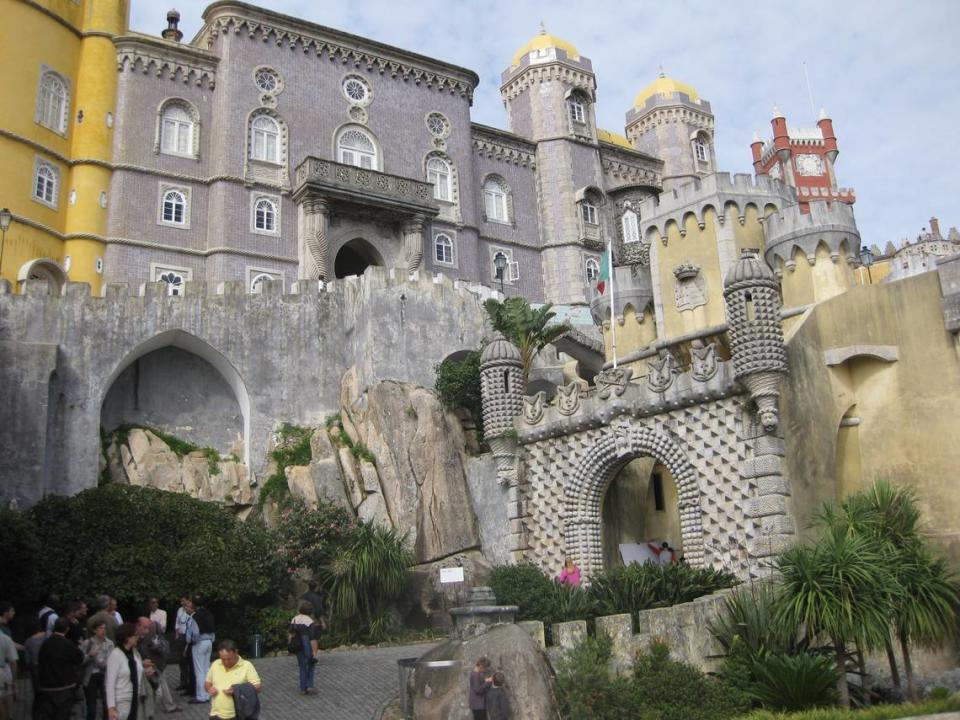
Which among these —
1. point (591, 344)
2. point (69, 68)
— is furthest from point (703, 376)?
point (69, 68)

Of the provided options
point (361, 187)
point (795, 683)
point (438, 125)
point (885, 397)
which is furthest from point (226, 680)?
point (438, 125)

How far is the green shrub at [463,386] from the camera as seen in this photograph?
27062 mm

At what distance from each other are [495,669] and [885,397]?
1289 cm

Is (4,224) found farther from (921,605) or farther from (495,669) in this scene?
(921,605)

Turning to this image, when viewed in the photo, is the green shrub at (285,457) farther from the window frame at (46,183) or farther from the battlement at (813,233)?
the battlement at (813,233)

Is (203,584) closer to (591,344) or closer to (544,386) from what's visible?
(544,386)

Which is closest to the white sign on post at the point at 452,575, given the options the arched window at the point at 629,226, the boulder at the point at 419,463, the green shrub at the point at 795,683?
the boulder at the point at 419,463

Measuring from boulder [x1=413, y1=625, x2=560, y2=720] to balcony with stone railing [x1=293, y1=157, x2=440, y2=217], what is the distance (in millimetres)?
26085

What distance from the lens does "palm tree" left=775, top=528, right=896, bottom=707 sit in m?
15.2

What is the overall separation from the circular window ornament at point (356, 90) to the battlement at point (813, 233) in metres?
19.2

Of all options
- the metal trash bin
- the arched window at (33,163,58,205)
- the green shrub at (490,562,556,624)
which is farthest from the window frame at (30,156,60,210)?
the metal trash bin

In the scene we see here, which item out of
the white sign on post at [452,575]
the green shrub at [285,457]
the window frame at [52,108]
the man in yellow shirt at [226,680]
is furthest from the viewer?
the window frame at [52,108]

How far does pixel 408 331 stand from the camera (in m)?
28.5

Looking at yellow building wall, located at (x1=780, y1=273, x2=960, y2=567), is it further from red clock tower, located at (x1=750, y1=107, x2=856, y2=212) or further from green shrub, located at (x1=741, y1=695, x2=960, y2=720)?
red clock tower, located at (x1=750, y1=107, x2=856, y2=212)
